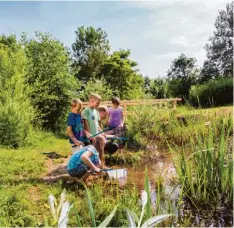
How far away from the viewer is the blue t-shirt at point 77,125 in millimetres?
3883

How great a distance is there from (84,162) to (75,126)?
1.91ft

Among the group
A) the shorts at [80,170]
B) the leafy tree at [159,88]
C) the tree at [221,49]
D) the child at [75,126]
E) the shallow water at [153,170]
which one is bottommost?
the shallow water at [153,170]

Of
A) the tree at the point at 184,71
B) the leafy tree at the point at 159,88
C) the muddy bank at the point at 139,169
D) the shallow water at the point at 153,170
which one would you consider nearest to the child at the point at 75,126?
the muddy bank at the point at 139,169

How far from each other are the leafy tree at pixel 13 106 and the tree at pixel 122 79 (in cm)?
267

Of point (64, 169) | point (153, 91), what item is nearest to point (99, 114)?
point (64, 169)

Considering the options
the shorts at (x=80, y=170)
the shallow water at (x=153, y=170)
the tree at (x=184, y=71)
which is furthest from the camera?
the tree at (x=184, y=71)

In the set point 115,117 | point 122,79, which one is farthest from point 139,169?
point 122,79

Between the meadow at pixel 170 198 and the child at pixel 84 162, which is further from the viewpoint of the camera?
the child at pixel 84 162

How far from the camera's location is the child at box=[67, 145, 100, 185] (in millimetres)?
3512

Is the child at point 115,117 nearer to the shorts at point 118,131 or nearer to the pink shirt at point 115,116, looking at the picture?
the pink shirt at point 115,116

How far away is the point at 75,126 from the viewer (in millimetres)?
3943

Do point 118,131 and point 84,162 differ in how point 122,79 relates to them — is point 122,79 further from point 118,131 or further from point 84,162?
point 84,162

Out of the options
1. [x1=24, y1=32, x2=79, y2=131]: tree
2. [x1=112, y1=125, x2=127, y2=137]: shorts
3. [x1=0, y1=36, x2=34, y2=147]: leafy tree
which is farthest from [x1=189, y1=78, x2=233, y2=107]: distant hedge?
[x1=112, y1=125, x2=127, y2=137]: shorts

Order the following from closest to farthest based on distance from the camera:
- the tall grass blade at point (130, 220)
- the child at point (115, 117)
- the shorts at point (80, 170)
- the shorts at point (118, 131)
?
the tall grass blade at point (130, 220) < the shorts at point (80, 170) < the child at point (115, 117) < the shorts at point (118, 131)
